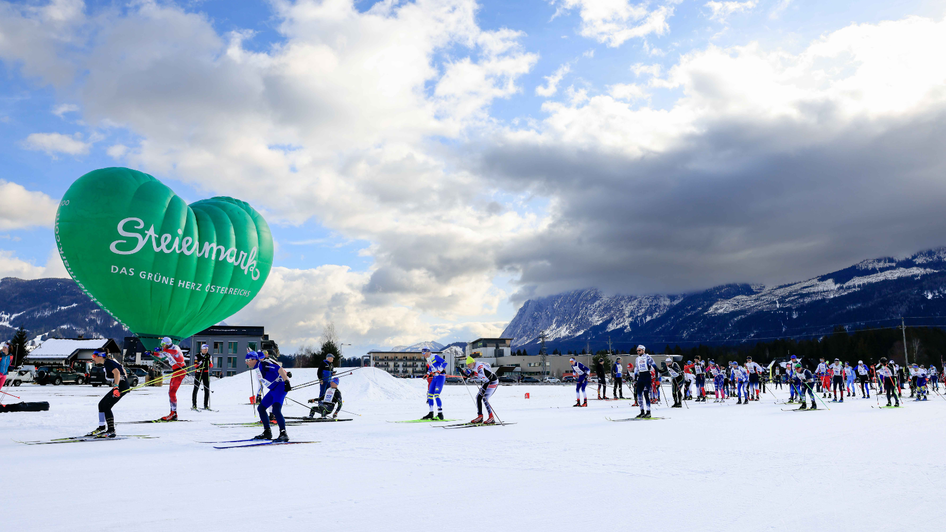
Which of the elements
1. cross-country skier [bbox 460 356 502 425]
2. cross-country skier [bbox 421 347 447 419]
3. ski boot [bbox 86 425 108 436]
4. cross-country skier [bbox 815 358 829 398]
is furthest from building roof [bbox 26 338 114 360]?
cross-country skier [bbox 815 358 829 398]

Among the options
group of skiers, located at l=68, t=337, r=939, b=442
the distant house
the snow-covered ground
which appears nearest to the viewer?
the snow-covered ground

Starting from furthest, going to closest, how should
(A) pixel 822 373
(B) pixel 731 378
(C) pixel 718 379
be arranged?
1. (B) pixel 731 378
2. (A) pixel 822 373
3. (C) pixel 718 379

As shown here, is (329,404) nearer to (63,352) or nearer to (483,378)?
(483,378)

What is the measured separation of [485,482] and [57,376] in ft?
187

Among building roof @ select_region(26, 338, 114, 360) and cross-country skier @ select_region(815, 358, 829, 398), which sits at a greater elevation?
building roof @ select_region(26, 338, 114, 360)

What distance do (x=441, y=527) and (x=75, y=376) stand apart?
58361 millimetres

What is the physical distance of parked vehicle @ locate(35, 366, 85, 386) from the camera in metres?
48.7

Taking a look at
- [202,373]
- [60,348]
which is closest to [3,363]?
[202,373]

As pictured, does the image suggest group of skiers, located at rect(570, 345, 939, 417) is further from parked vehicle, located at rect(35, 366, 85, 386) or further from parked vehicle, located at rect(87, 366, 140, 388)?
parked vehicle, located at rect(35, 366, 85, 386)

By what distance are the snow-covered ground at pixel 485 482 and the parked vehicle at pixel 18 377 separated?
148 ft

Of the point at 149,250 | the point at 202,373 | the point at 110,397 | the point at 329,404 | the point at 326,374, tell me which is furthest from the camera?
the point at 149,250

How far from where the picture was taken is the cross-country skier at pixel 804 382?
21766 millimetres

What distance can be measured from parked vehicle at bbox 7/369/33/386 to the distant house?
23.6m

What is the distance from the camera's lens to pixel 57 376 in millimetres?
49188
